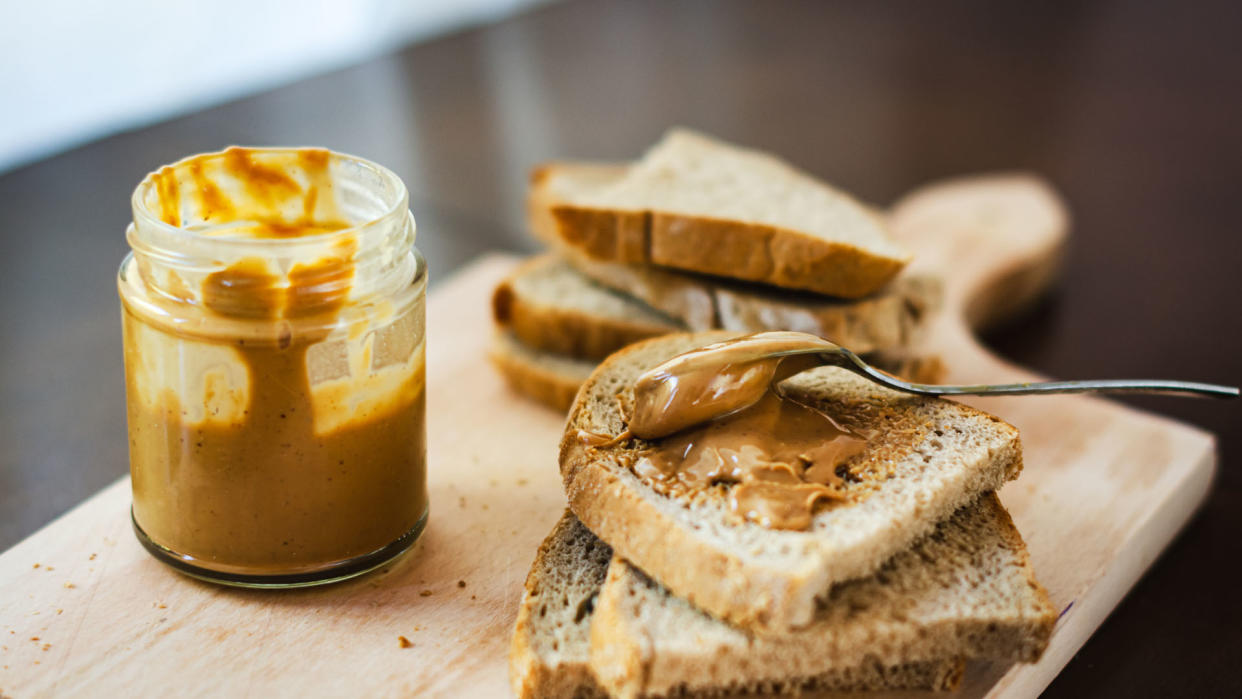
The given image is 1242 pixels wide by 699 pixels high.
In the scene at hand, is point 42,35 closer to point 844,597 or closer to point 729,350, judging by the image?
point 729,350

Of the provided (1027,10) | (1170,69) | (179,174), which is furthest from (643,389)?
(1027,10)

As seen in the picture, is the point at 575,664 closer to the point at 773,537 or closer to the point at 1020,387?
the point at 773,537

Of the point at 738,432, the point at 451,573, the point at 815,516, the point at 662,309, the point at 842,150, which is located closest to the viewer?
the point at 815,516

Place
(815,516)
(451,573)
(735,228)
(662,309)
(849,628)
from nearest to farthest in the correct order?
1. (849,628)
2. (815,516)
3. (451,573)
4. (735,228)
5. (662,309)

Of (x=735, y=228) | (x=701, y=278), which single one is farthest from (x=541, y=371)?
(x=735, y=228)

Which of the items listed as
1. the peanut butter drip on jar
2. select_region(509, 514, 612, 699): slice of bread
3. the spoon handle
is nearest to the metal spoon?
the spoon handle

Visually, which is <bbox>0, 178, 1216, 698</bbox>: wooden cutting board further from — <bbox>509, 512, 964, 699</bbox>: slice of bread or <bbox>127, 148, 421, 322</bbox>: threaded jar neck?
<bbox>127, 148, 421, 322</bbox>: threaded jar neck

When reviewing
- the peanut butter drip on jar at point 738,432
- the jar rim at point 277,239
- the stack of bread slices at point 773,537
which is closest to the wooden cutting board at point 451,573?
the stack of bread slices at point 773,537
